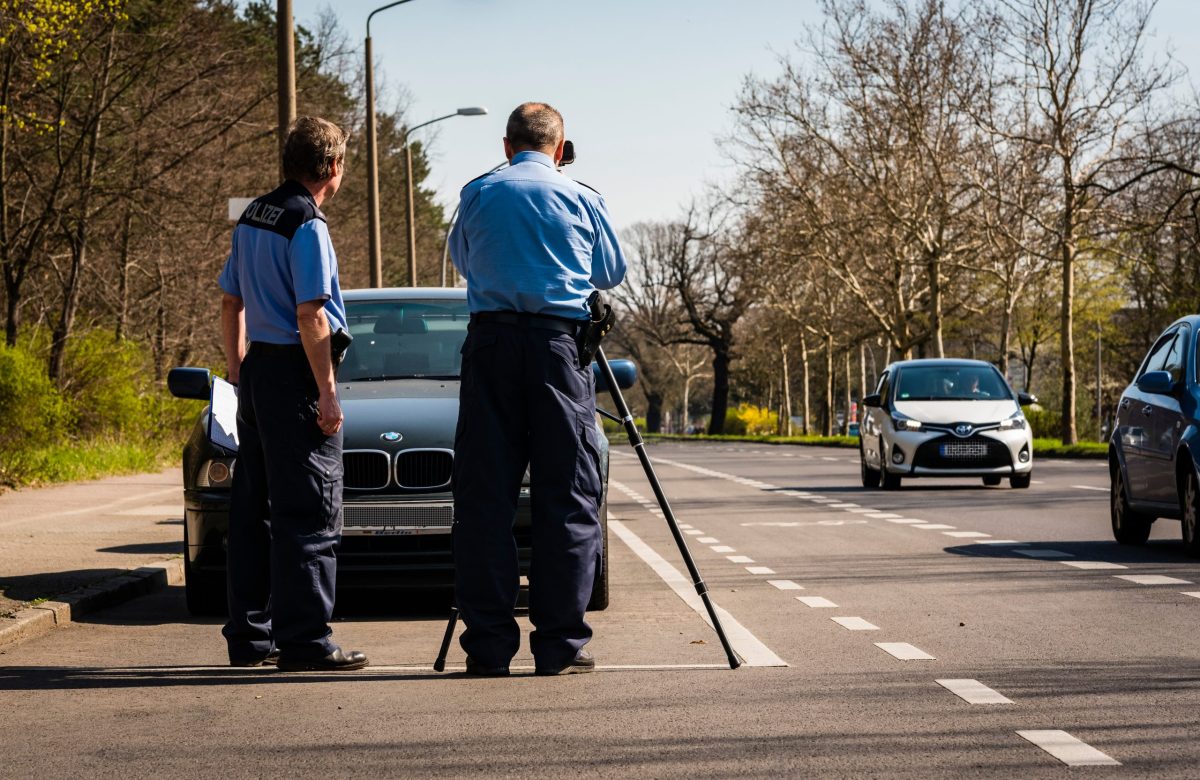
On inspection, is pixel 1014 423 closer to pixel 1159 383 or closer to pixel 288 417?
pixel 1159 383

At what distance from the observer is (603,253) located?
24.3 feet

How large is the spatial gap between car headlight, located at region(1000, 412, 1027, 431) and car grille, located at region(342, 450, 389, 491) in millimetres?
16652

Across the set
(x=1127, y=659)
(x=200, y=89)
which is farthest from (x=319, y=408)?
(x=200, y=89)

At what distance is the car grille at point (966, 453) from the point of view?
968 inches

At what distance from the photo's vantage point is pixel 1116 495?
587 inches

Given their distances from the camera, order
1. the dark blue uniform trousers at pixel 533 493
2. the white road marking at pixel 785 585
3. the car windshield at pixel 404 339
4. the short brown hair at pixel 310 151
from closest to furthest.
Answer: the dark blue uniform trousers at pixel 533 493 < the short brown hair at pixel 310 151 < the car windshield at pixel 404 339 < the white road marking at pixel 785 585

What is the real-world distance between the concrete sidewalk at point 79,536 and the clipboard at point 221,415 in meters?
1.28

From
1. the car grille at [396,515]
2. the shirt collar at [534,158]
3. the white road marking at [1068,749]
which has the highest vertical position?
the shirt collar at [534,158]

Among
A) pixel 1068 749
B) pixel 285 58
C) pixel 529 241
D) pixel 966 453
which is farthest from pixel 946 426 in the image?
pixel 1068 749

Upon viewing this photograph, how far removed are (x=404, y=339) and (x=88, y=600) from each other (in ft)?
7.57

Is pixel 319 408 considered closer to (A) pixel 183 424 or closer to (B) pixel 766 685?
(B) pixel 766 685

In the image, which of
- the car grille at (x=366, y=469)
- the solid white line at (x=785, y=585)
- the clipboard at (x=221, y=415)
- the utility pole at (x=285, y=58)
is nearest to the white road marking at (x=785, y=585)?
the solid white line at (x=785, y=585)

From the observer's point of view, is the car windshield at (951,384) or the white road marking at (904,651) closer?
the white road marking at (904,651)

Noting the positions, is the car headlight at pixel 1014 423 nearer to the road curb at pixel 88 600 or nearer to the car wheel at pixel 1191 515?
the car wheel at pixel 1191 515
